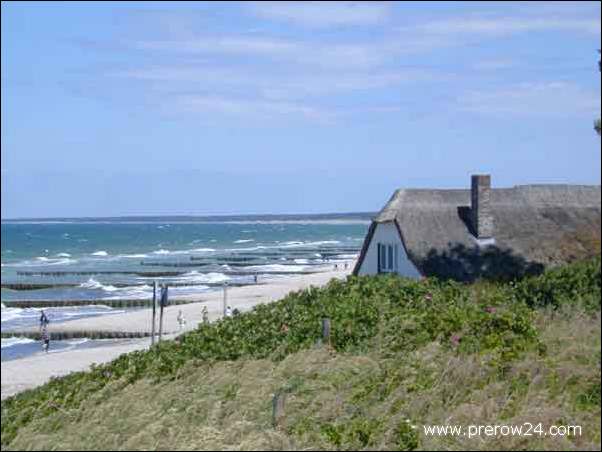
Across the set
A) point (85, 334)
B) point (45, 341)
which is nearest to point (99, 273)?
point (85, 334)

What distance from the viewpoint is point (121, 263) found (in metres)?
92.5

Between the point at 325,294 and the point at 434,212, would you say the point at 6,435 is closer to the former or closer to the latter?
the point at 325,294

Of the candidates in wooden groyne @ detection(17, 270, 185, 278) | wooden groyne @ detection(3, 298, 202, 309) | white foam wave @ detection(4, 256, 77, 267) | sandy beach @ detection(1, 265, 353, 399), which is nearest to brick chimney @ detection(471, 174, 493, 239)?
sandy beach @ detection(1, 265, 353, 399)

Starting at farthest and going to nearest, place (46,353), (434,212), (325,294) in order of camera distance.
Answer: (46,353), (434,212), (325,294)

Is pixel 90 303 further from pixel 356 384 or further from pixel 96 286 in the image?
pixel 356 384

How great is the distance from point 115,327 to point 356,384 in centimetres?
3086

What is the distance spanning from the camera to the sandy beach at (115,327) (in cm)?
2411

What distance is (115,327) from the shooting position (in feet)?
132

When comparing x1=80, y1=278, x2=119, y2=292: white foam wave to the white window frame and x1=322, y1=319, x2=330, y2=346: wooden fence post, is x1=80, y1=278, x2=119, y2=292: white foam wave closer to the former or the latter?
the white window frame

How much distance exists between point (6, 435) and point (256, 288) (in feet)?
165

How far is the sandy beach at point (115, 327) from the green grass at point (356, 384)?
3647 millimetres

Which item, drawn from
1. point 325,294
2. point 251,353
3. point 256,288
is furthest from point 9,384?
point 256,288

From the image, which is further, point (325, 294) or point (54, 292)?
point (54, 292)

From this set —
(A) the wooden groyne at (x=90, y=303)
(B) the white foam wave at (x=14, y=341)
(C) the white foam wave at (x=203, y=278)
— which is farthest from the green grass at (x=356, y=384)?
(C) the white foam wave at (x=203, y=278)
